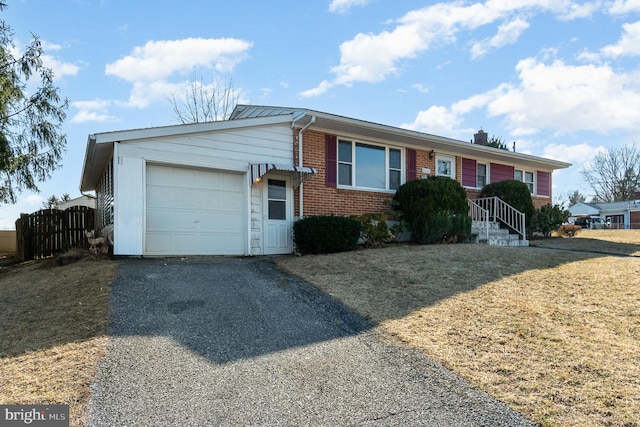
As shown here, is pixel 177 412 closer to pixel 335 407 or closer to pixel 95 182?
pixel 335 407

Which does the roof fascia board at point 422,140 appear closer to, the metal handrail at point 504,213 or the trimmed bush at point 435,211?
the trimmed bush at point 435,211

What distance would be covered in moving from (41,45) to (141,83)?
4.22 meters

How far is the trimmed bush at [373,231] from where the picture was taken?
10820 millimetres

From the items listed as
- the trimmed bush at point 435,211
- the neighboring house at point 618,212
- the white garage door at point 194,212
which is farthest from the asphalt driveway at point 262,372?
the neighboring house at point 618,212

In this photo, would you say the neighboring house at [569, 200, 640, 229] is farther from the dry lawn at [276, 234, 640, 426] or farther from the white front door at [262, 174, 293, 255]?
the white front door at [262, 174, 293, 255]

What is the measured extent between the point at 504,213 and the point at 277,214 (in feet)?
25.8

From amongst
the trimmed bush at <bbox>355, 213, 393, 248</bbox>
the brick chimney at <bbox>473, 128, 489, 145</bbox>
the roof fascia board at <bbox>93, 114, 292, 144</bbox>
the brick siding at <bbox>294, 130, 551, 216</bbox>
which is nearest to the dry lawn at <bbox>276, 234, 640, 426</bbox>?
the trimmed bush at <bbox>355, 213, 393, 248</bbox>

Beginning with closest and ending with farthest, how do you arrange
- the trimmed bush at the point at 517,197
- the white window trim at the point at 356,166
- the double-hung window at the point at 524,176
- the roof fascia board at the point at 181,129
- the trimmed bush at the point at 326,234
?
the roof fascia board at the point at 181,129 → the trimmed bush at the point at 326,234 → the white window trim at the point at 356,166 → the trimmed bush at the point at 517,197 → the double-hung window at the point at 524,176

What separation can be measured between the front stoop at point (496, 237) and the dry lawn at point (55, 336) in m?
9.40

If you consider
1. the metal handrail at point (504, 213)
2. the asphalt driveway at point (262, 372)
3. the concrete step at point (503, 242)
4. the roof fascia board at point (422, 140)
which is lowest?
the asphalt driveway at point (262, 372)

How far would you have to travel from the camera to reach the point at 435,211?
11.1 meters

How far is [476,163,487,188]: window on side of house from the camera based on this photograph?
49.7 ft

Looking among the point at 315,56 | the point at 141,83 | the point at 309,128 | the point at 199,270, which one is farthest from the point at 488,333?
the point at 141,83

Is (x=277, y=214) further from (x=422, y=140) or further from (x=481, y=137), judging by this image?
(x=481, y=137)
